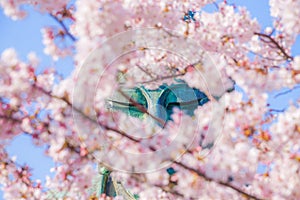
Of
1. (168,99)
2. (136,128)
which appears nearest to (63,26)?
(136,128)

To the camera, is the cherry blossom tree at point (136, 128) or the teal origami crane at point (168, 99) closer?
the cherry blossom tree at point (136, 128)

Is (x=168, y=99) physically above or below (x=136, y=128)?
above

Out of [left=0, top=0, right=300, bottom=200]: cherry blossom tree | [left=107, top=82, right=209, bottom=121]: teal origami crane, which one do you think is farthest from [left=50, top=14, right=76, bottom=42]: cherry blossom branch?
[left=107, top=82, right=209, bottom=121]: teal origami crane

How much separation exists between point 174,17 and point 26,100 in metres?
1.75

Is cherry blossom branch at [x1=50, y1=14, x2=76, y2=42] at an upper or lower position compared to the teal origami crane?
lower

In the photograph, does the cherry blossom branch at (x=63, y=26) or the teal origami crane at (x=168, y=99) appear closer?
the cherry blossom branch at (x=63, y=26)

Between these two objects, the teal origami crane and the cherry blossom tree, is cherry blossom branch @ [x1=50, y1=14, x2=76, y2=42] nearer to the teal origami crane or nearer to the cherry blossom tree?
the cherry blossom tree

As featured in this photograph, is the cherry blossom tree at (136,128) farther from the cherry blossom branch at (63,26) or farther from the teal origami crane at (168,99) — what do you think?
the teal origami crane at (168,99)

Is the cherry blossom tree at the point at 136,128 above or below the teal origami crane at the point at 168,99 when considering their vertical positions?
below

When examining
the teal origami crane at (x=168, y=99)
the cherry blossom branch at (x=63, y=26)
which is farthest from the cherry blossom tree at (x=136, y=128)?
the teal origami crane at (x=168, y=99)

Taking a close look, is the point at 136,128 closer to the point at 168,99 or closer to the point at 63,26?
the point at 63,26

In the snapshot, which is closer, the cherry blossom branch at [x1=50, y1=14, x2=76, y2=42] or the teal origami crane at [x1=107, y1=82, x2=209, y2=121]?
the cherry blossom branch at [x1=50, y1=14, x2=76, y2=42]

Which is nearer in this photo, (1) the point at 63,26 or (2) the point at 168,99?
(1) the point at 63,26

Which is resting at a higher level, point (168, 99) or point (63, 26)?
point (168, 99)
